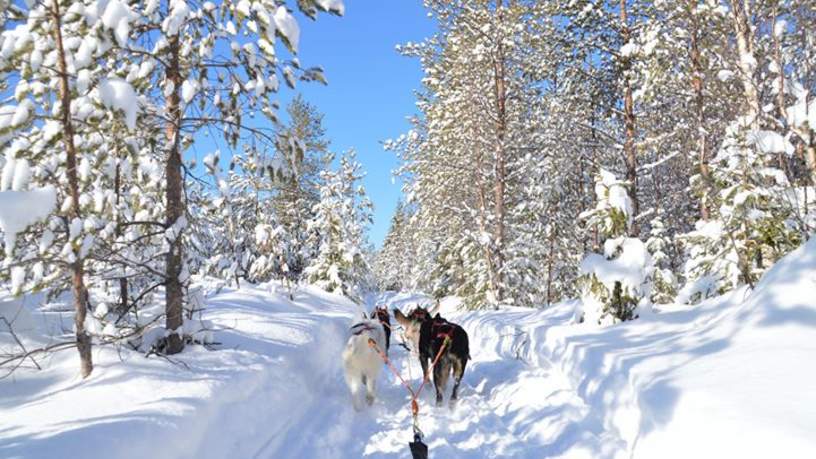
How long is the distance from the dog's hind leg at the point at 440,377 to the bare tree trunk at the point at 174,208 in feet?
11.6

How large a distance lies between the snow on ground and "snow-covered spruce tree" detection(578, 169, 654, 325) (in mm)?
520

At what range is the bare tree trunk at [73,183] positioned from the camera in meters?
4.86

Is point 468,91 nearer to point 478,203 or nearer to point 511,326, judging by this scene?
point 478,203

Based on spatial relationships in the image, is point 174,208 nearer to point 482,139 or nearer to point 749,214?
point 749,214

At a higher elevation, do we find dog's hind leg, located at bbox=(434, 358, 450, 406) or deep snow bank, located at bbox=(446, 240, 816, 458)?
deep snow bank, located at bbox=(446, 240, 816, 458)

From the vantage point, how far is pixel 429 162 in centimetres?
→ 1872

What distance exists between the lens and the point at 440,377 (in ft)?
22.9

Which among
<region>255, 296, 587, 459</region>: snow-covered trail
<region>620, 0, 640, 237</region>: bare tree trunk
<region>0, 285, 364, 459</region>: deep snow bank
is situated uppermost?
<region>620, 0, 640, 237</region>: bare tree trunk

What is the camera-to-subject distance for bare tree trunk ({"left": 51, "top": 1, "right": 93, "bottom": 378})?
16.0 feet

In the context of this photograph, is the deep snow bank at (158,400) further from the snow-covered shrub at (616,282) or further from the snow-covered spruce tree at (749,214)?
the snow-covered spruce tree at (749,214)

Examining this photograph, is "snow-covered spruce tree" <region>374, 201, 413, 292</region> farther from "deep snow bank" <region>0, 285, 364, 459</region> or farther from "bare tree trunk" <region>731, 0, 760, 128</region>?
"deep snow bank" <region>0, 285, 364, 459</region>

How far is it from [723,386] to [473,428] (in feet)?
9.52

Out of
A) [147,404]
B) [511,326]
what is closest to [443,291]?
[511,326]

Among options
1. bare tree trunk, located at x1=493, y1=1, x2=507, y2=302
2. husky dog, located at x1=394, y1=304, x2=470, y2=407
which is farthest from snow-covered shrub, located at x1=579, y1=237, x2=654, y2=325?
bare tree trunk, located at x1=493, y1=1, x2=507, y2=302
